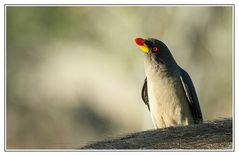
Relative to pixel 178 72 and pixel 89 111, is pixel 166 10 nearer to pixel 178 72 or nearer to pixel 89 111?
pixel 89 111

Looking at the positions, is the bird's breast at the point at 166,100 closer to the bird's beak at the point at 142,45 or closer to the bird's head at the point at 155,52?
the bird's head at the point at 155,52

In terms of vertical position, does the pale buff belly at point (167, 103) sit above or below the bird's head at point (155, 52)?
below

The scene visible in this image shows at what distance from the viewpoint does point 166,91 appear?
11.1 metres

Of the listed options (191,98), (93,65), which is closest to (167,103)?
(191,98)

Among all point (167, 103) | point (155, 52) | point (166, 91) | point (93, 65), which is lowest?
point (167, 103)

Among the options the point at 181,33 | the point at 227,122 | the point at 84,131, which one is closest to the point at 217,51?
the point at 181,33

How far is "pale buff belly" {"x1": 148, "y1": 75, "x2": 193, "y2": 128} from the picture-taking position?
36.0ft

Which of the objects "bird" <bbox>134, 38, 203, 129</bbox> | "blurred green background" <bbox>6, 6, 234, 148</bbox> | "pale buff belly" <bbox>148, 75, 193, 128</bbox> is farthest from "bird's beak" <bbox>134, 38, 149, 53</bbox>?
"blurred green background" <bbox>6, 6, 234, 148</bbox>

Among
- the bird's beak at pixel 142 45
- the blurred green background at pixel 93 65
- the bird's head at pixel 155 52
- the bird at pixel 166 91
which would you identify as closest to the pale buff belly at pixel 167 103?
the bird at pixel 166 91

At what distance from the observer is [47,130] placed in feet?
64.8

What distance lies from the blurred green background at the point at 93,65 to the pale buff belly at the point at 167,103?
16.3 ft

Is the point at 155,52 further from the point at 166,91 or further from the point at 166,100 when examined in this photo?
the point at 166,100

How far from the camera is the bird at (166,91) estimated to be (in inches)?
432

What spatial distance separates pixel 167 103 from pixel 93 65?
9.39 meters
